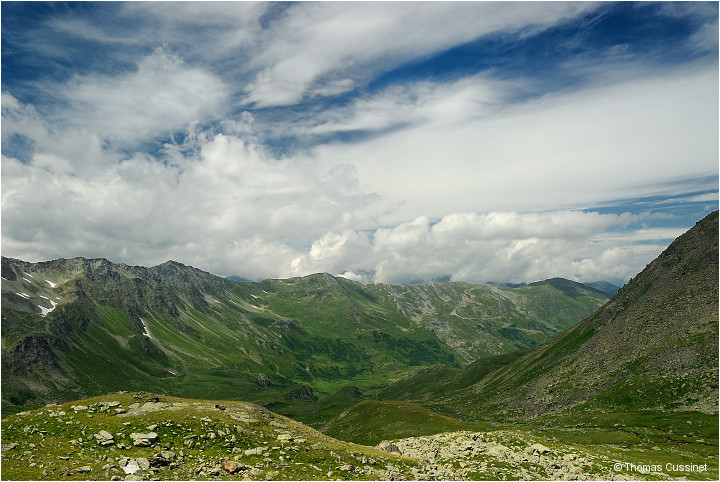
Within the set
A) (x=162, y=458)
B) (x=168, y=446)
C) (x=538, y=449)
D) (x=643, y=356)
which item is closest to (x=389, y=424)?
(x=538, y=449)

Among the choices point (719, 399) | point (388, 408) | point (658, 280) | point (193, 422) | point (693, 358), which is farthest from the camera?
point (658, 280)

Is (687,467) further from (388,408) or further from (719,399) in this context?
(388,408)

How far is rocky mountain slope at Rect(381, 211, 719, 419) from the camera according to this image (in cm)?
9288

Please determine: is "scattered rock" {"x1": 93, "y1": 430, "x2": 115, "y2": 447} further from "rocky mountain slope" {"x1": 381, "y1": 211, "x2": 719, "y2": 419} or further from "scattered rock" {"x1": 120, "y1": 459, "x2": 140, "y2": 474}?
"rocky mountain slope" {"x1": 381, "y1": 211, "x2": 719, "y2": 419}

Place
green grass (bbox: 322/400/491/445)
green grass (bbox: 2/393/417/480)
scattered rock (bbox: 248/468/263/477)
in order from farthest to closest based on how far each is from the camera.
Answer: green grass (bbox: 322/400/491/445)
scattered rock (bbox: 248/468/263/477)
green grass (bbox: 2/393/417/480)

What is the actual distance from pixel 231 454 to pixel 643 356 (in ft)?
408

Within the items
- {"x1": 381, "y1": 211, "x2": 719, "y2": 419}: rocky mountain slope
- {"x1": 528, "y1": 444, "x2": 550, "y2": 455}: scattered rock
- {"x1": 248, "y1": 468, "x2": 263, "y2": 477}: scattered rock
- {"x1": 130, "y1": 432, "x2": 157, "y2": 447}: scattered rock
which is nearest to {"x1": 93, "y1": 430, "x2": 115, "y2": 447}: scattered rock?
{"x1": 130, "y1": 432, "x2": 157, "y2": 447}: scattered rock

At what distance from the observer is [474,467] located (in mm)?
42812

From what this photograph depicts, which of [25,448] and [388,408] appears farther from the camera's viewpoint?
[388,408]

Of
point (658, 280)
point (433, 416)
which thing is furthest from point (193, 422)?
point (658, 280)

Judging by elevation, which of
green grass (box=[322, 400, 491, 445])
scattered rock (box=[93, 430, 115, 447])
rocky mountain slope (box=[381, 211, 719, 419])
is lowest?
green grass (box=[322, 400, 491, 445])

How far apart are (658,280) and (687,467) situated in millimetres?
121213

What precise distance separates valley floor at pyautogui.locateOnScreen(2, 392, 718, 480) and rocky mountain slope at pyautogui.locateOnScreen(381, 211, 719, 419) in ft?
146

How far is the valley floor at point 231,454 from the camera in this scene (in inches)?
1223
